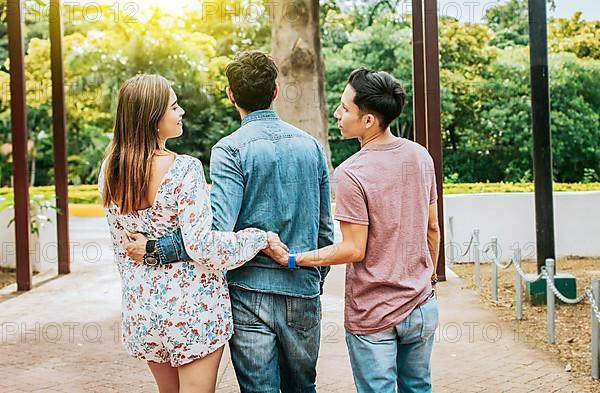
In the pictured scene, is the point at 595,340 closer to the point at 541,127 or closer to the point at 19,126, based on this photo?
the point at 541,127

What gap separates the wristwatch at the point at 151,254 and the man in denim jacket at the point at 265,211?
0.23 m

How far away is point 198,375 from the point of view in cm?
263

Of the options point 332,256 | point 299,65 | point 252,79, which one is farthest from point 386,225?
point 299,65

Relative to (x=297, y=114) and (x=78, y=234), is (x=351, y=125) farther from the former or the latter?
(x=78, y=234)

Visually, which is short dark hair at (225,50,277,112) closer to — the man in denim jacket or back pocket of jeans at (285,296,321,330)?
the man in denim jacket

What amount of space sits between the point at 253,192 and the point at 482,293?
5.53 m

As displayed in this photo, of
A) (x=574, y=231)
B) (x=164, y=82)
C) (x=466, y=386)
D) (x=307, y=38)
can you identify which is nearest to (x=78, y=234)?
(x=307, y=38)

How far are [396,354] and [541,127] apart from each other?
15.7 feet

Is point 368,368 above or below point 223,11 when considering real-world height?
below

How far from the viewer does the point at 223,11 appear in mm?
23312

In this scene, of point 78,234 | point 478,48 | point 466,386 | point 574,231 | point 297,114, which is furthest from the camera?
point 478,48

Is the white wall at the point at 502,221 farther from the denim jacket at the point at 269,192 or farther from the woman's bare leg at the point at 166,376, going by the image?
the woman's bare leg at the point at 166,376

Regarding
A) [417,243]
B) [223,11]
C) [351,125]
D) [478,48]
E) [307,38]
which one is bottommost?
[417,243]

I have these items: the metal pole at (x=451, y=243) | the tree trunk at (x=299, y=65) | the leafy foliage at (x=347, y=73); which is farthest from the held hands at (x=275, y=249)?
the leafy foliage at (x=347, y=73)
